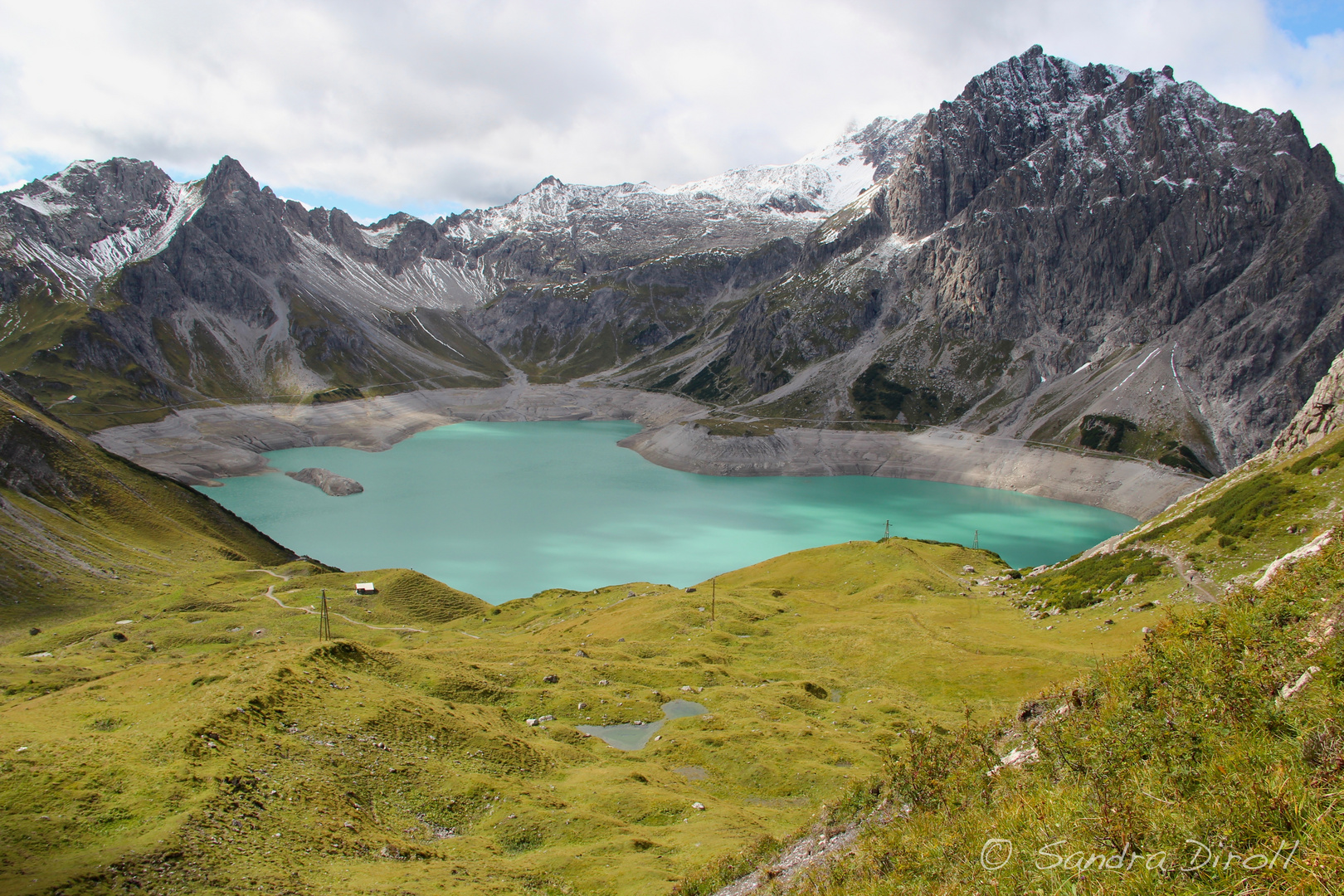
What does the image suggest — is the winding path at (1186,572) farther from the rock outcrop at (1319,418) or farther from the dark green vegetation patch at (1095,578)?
the rock outcrop at (1319,418)

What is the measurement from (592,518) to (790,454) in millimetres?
64943

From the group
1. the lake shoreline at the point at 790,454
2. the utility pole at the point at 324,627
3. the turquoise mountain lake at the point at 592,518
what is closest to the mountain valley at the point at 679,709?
the utility pole at the point at 324,627

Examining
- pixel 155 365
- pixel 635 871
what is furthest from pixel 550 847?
pixel 155 365

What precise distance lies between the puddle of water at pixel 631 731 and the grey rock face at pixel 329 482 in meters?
103

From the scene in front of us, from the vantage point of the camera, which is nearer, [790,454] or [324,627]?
[324,627]

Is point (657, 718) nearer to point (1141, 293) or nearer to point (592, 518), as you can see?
point (592, 518)

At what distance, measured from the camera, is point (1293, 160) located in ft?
525

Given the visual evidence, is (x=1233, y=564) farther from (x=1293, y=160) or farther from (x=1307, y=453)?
(x=1293, y=160)

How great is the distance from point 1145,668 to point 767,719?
73.0 ft

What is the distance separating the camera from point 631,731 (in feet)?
102

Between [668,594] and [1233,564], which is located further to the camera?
[668,594]

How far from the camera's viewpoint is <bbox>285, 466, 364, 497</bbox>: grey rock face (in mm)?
120875

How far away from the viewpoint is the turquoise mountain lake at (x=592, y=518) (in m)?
85.5

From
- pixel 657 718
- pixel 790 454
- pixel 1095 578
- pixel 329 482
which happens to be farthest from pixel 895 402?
pixel 657 718
